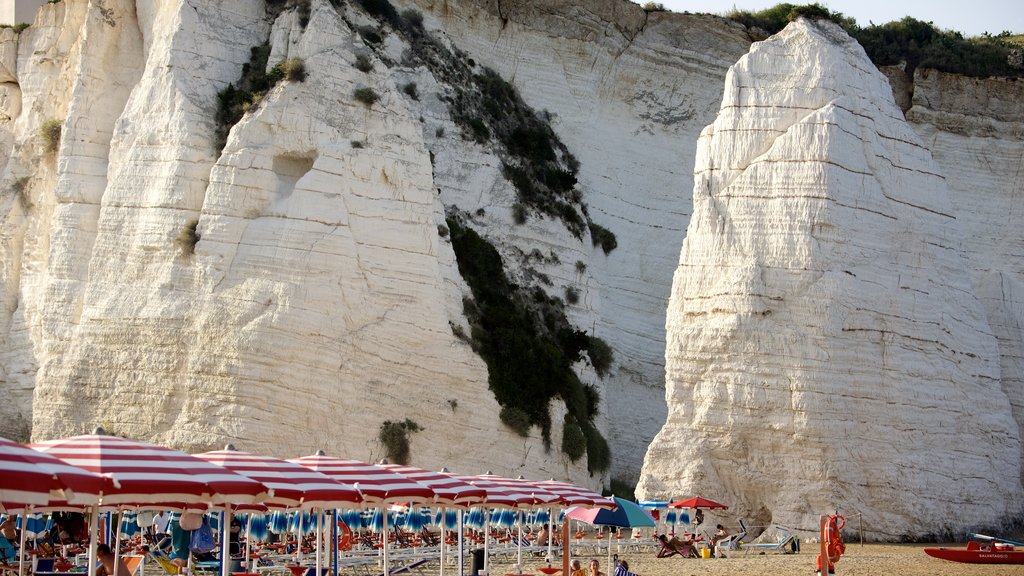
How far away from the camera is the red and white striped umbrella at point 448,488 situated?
17828 millimetres

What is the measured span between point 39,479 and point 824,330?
20488 mm

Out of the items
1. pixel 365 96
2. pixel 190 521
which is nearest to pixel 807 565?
pixel 190 521

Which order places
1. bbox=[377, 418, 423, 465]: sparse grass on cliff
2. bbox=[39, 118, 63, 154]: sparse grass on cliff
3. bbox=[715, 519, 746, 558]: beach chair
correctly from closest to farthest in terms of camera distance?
bbox=[715, 519, 746, 558]: beach chair → bbox=[377, 418, 423, 465]: sparse grass on cliff → bbox=[39, 118, 63, 154]: sparse grass on cliff

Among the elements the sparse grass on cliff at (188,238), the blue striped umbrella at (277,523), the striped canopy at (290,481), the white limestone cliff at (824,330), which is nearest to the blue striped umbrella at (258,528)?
the blue striped umbrella at (277,523)

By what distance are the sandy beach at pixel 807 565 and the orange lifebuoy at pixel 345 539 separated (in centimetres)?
292

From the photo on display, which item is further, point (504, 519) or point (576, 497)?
point (504, 519)

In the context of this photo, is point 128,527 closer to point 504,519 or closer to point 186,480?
point 504,519

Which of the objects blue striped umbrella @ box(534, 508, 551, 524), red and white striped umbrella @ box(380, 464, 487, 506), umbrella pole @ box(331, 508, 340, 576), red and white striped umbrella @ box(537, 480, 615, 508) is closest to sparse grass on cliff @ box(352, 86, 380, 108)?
Result: blue striped umbrella @ box(534, 508, 551, 524)

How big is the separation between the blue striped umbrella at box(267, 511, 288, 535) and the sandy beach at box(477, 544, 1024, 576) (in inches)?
252

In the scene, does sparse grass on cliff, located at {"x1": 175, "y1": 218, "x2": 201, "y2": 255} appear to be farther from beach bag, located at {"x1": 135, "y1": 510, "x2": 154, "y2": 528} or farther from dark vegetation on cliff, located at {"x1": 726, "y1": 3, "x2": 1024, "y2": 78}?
dark vegetation on cliff, located at {"x1": 726, "y1": 3, "x2": 1024, "y2": 78}

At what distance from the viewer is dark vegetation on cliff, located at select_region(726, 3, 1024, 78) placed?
4356 cm

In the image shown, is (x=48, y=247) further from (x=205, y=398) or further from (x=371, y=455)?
(x=371, y=455)

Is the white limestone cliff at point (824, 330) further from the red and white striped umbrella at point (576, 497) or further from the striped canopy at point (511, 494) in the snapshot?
the striped canopy at point (511, 494)

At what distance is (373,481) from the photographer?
54.9 ft
